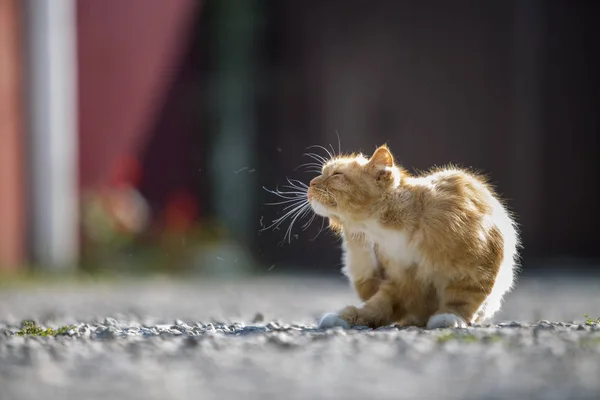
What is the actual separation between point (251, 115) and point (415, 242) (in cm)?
915

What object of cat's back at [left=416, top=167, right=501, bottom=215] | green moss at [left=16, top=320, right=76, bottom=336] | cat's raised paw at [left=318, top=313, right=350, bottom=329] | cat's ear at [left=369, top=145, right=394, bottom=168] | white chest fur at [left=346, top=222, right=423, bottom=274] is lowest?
green moss at [left=16, top=320, right=76, bottom=336]

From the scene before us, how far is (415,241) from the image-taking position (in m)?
3.68

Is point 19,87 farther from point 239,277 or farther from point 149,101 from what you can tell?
point 239,277

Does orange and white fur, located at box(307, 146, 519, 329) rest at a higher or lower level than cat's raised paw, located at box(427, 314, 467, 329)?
higher

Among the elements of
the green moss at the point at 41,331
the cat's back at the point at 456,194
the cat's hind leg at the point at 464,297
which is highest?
the cat's back at the point at 456,194

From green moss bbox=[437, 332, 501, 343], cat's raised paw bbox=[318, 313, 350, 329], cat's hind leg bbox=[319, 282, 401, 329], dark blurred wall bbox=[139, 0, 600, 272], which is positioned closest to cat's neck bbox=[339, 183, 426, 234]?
cat's hind leg bbox=[319, 282, 401, 329]

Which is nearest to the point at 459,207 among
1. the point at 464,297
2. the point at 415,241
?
the point at 415,241

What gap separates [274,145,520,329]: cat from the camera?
365 centimetres

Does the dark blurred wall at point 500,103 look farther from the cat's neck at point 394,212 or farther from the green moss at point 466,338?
the green moss at point 466,338

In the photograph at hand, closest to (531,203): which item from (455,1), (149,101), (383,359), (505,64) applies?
(505,64)

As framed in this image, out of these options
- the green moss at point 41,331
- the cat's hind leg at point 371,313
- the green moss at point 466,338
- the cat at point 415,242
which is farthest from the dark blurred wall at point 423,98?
the green moss at point 466,338

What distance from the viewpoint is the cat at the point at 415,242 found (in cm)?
365

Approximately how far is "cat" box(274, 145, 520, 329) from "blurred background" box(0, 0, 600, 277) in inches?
245

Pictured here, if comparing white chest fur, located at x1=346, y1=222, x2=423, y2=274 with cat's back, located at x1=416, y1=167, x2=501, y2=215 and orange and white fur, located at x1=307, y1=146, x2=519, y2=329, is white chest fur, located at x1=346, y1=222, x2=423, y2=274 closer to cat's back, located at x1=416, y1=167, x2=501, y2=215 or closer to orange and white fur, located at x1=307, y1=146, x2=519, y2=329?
orange and white fur, located at x1=307, y1=146, x2=519, y2=329
